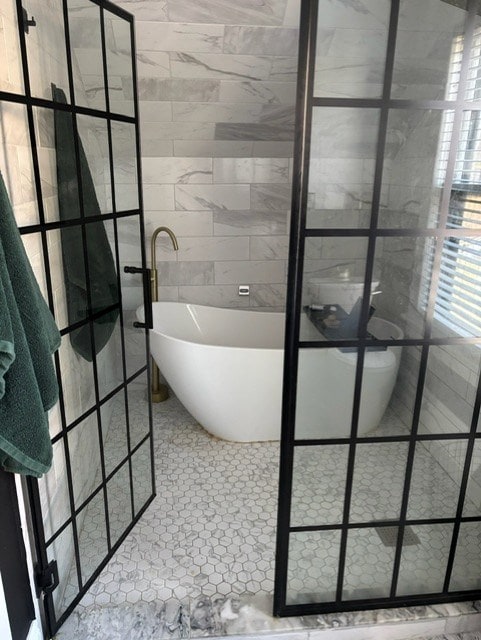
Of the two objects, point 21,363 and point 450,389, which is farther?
point 450,389

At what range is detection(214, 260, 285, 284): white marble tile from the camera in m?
3.64

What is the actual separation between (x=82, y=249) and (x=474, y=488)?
5.43 feet

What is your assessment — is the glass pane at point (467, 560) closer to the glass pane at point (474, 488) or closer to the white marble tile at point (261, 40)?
the glass pane at point (474, 488)

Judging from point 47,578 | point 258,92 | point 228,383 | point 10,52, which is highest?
point 258,92

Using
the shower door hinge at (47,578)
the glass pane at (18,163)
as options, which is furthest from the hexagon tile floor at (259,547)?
the glass pane at (18,163)

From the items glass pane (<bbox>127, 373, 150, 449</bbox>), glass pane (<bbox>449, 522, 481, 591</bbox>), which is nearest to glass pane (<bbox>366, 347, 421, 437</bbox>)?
glass pane (<bbox>449, 522, 481, 591</bbox>)

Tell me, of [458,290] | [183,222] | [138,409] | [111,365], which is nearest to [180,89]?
[183,222]

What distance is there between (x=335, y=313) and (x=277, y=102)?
77.4 inches

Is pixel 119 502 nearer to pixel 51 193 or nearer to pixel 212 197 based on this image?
pixel 51 193

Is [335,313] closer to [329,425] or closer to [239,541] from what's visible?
[329,425]

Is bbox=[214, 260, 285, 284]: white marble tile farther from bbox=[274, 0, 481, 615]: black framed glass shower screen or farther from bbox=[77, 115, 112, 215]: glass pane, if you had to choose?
bbox=[274, 0, 481, 615]: black framed glass shower screen

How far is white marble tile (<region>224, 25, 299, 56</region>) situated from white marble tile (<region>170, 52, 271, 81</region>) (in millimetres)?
55

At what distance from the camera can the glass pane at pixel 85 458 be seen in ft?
6.04

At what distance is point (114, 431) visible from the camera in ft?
6.93
